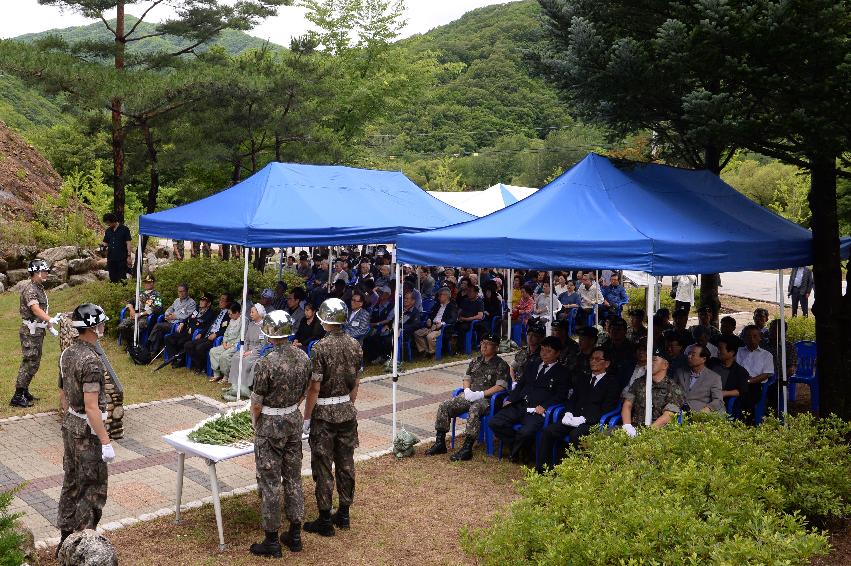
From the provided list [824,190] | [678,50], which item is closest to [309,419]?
[678,50]

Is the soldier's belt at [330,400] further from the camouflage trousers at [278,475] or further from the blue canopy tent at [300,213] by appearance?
the blue canopy tent at [300,213]

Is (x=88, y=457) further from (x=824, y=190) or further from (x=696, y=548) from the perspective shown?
(x=824, y=190)

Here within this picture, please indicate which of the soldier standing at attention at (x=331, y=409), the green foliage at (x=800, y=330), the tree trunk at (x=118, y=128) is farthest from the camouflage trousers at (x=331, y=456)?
the tree trunk at (x=118, y=128)

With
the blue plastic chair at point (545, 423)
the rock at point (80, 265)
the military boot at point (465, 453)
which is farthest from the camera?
the rock at point (80, 265)

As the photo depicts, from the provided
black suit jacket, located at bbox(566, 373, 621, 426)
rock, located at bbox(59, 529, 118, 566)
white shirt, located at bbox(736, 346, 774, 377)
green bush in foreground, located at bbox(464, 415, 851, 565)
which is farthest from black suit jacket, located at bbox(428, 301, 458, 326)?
rock, located at bbox(59, 529, 118, 566)

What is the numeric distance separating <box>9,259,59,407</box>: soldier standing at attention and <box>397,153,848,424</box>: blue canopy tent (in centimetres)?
442

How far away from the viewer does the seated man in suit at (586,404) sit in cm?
751

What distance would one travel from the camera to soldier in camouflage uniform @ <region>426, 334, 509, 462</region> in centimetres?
826

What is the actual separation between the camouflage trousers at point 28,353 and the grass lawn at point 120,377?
0.38m

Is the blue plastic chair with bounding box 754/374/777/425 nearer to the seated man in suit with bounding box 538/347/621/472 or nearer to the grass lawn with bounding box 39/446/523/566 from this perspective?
the seated man in suit with bounding box 538/347/621/472

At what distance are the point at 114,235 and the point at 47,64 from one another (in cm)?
355

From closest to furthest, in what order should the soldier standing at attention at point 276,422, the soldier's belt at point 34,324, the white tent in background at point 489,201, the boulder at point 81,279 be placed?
the soldier standing at attention at point 276,422 < the soldier's belt at point 34,324 < the white tent in background at point 489,201 < the boulder at point 81,279

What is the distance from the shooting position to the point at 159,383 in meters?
11.6

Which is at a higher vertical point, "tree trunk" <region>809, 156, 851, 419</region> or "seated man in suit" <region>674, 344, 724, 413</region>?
"tree trunk" <region>809, 156, 851, 419</region>
